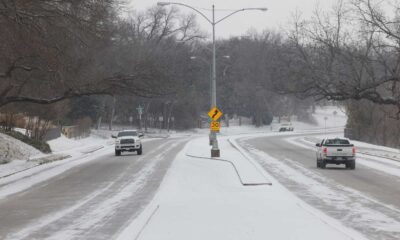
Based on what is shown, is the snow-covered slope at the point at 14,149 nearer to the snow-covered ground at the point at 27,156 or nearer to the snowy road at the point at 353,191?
the snow-covered ground at the point at 27,156

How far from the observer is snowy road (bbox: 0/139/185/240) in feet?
43.3

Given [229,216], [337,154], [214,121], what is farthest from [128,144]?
[229,216]

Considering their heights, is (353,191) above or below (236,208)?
below

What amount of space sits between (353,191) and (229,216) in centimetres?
834

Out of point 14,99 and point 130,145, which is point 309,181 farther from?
point 130,145

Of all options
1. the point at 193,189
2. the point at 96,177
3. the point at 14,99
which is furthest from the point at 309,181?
the point at 14,99

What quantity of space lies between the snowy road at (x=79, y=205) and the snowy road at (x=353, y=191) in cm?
500

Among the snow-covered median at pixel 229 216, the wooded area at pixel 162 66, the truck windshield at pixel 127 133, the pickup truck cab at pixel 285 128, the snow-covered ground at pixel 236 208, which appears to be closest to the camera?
the snow-covered median at pixel 229 216

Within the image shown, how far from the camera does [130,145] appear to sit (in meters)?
45.9

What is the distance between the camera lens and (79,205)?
1798 centimetres

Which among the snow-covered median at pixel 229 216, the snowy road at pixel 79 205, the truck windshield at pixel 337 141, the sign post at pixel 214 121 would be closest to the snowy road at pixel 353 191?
the snow-covered median at pixel 229 216

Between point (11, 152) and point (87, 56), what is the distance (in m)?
9.57

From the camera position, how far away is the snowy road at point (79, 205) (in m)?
13.2

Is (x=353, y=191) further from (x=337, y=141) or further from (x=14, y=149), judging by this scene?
(x=14, y=149)
